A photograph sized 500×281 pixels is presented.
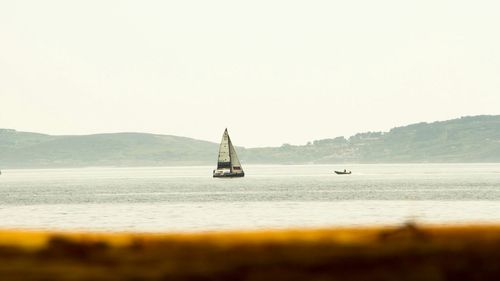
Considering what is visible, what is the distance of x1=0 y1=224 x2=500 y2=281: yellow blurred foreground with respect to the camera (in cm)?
223

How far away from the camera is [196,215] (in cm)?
9956

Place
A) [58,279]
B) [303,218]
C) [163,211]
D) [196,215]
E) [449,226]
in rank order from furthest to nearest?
[163,211] < [196,215] < [303,218] < [449,226] < [58,279]

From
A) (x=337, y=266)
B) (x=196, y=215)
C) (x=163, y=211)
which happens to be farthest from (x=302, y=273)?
(x=163, y=211)

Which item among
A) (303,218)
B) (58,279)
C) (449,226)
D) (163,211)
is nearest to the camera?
(58,279)

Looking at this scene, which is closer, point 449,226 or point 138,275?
point 138,275

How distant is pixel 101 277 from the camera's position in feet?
7.39

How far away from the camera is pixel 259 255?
2.30 metres

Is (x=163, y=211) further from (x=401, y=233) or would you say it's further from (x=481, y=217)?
(x=401, y=233)

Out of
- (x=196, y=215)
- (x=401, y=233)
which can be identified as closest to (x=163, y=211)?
(x=196, y=215)

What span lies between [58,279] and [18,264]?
100mm

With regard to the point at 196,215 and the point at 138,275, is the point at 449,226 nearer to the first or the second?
the point at 138,275

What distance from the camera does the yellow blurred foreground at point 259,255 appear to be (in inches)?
87.7

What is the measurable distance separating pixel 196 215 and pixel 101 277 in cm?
9774

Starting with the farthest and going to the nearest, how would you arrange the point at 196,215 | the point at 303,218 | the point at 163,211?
the point at 163,211 < the point at 196,215 < the point at 303,218
